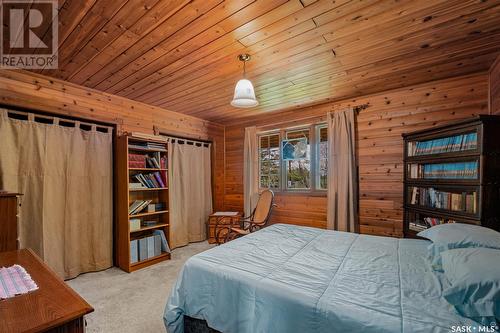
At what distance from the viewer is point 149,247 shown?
3.34m

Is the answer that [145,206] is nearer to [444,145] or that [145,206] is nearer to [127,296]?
[127,296]

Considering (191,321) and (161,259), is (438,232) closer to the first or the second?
(191,321)

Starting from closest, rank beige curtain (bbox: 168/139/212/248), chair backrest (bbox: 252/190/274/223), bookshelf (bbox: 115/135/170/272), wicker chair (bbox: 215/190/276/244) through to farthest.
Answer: bookshelf (bbox: 115/135/170/272) < wicker chair (bbox: 215/190/276/244) < chair backrest (bbox: 252/190/274/223) < beige curtain (bbox: 168/139/212/248)

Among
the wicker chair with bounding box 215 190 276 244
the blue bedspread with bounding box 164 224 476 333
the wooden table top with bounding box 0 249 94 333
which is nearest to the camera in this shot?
the wooden table top with bounding box 0 249 94 333

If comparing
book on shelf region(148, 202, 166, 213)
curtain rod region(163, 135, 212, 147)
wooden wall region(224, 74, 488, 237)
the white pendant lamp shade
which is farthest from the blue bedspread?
curtain rod region(163, 135, 212, 147)

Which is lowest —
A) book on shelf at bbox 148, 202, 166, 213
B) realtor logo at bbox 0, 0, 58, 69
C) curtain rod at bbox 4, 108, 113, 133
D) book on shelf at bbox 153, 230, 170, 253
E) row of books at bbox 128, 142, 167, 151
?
book on shelf at bbox 153, 230, 170, 253

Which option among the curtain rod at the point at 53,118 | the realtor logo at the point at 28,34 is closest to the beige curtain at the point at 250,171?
the curtain rod at the point at 53,118

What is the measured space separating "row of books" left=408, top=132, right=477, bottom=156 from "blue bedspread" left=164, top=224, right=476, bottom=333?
1102 millimetres

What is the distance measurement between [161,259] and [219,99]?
2626mm

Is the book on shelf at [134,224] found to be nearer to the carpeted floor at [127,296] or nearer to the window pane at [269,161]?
the carpeted floor at [127,296]

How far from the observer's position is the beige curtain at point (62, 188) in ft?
8.27

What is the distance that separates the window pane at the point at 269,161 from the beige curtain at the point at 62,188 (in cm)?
260

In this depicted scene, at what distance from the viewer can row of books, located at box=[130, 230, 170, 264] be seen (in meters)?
3.17

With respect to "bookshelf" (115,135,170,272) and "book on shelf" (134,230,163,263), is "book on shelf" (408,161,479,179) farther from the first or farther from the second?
"book on shelf" (134,230,163,263)
